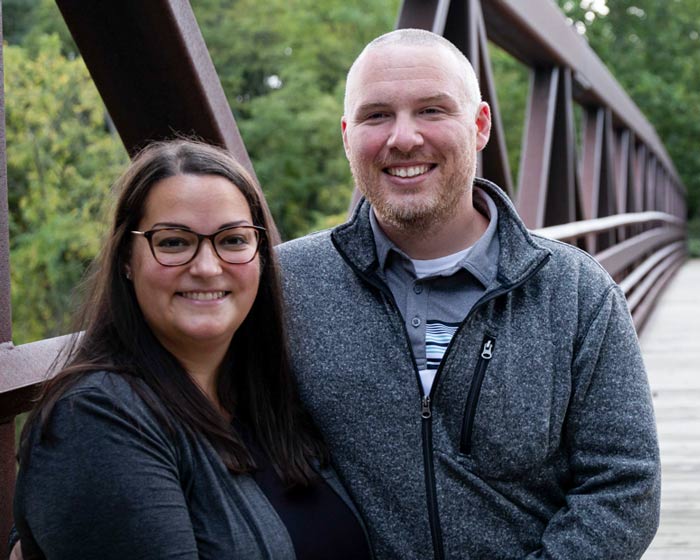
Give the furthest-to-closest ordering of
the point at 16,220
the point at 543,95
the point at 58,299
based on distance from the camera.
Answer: the point at 16,220 → the point at 58,299 → the point at 543,95

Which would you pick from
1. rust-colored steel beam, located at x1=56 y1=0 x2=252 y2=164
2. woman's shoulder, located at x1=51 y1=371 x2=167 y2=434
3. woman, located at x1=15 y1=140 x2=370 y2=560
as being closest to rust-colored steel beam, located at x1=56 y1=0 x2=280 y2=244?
rust-colored steel beam, located at x1=56 y1=0 x2=252 y2=164

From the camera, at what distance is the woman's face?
180 centimetres

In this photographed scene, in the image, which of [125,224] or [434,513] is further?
[434,513]

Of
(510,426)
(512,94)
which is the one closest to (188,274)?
(510,426)

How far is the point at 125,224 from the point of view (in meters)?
1.82

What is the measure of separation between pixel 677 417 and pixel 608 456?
13.0 feet

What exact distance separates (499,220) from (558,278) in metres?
0.22

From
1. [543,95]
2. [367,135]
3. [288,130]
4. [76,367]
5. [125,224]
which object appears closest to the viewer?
[76,367]

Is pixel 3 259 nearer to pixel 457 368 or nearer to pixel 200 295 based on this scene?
pixel 200 295

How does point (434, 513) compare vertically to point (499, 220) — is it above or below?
below

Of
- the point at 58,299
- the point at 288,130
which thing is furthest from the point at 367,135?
the point at 288,130

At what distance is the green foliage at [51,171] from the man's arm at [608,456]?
1708cm

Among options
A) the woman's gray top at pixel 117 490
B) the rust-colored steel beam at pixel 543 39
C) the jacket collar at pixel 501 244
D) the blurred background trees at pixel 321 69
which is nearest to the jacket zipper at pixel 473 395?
the jacket collar at pixel 501 244

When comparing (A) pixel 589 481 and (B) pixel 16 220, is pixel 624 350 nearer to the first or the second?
(A) pixel 589 481
